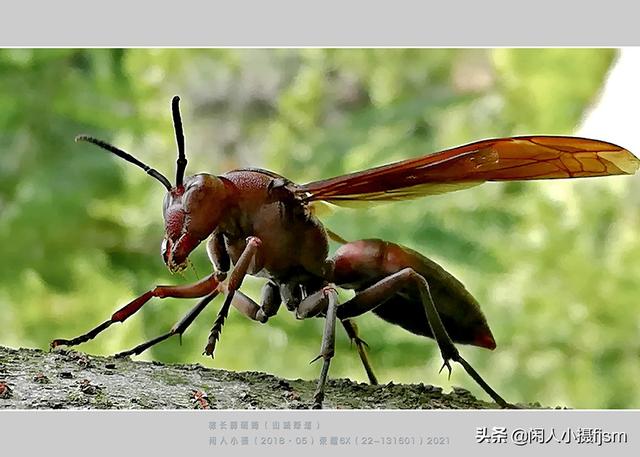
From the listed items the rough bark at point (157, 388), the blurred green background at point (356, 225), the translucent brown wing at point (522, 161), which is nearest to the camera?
the rough bark at point (157, 388)

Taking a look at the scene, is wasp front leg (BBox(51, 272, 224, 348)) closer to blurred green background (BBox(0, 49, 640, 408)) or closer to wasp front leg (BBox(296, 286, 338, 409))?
wasp front leg (BBox(296, 286, 338, 409))

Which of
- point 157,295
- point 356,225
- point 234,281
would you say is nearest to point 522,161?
point 234,281

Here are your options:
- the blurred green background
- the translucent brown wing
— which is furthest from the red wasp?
the blurred green background

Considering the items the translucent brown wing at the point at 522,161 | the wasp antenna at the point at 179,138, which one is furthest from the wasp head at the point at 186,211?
the translucent brown wing at the point at 522,161

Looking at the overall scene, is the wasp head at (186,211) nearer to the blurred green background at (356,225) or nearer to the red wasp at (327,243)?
the red wasp at (327,243)

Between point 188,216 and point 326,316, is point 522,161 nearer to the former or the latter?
point 326,316

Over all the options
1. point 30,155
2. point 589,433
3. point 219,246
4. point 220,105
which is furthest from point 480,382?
point 220,105

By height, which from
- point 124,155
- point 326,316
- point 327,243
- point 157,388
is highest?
point 124,155
